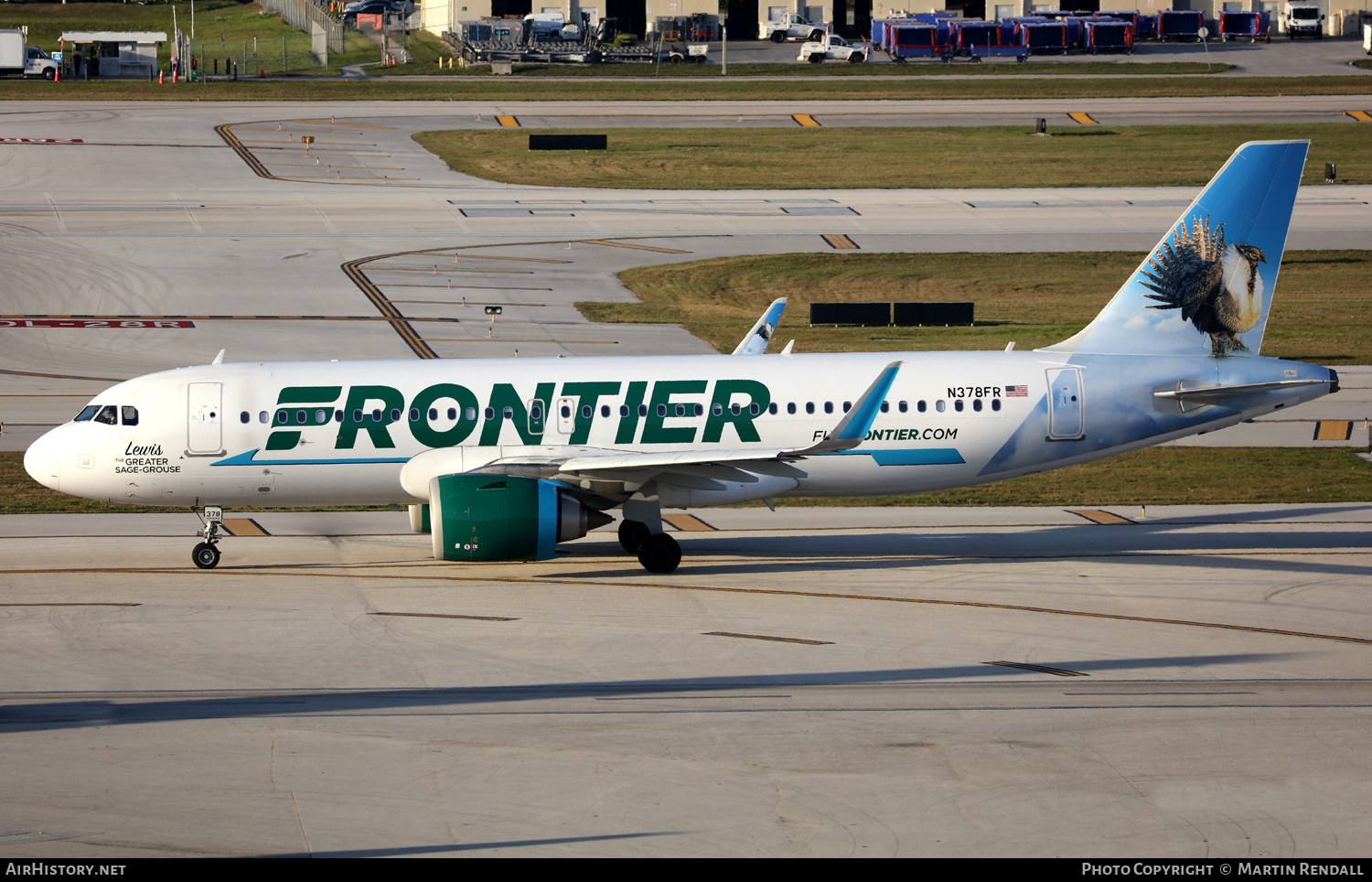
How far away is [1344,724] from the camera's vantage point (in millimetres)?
21578

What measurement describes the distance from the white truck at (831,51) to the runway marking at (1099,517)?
99046 mm

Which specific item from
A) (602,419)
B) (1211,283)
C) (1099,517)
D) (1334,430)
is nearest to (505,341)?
(602,419)

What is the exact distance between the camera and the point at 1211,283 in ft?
106

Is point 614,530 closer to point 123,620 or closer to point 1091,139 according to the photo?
point 123,620

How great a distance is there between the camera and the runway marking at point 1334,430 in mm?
42688

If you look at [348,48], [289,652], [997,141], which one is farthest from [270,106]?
[289,652]

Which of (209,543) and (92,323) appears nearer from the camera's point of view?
(209,543)

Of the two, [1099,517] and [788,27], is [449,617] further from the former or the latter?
[788,27]

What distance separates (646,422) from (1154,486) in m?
15.2

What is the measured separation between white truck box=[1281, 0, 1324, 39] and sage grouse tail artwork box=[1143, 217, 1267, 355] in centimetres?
11863

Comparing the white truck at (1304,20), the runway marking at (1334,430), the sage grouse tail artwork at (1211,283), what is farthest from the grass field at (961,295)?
the white truck at (1304,20)

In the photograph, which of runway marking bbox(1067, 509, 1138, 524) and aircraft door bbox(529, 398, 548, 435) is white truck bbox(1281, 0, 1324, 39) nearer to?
runway marking bbox(1067, 509, 1138, 524)

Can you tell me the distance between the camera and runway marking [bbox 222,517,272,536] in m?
34.0

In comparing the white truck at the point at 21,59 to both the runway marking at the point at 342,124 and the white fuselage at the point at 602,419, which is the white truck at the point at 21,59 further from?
the white fuselage at the point at 602,419
